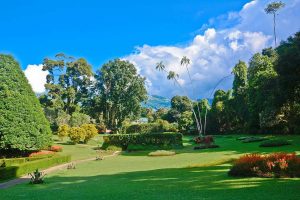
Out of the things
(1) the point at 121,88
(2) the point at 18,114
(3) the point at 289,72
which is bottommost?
(2) the point at 18,114

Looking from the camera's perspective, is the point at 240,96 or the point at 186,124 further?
the point at 186,124

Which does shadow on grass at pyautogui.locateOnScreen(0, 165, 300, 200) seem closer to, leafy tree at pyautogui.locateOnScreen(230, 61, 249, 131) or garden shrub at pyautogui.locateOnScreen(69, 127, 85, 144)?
garden shrub at pyautogui.locateOnScreen(69, 127, 85, 144)

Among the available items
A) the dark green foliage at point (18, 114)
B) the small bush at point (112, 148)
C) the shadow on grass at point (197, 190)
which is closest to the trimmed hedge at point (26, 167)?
the dark green foliage at point (18, 114)

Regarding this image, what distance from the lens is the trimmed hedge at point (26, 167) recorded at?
23125 millimetres

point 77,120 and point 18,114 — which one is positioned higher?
point 77,120

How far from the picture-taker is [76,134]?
52.2 metres

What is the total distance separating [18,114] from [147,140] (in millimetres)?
19735

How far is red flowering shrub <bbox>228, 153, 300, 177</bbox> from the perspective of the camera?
48.3ft

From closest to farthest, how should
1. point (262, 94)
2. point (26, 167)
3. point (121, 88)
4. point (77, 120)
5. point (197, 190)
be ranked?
1. point (197, 190)
2. point (26, 167)
3. point (262, 94)
4. point (77, 120)
5. point (121, 88)

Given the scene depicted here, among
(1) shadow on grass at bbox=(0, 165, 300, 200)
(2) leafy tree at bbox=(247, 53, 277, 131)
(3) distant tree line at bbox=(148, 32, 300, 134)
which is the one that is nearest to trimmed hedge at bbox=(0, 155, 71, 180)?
(1) shadow on grass at bbox=(0, 165, 300, 200)

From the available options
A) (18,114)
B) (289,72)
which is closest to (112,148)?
(18,114)

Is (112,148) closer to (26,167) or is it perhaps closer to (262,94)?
(262,94)

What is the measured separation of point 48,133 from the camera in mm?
37312

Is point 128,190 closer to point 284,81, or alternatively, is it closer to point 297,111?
point 284,81
